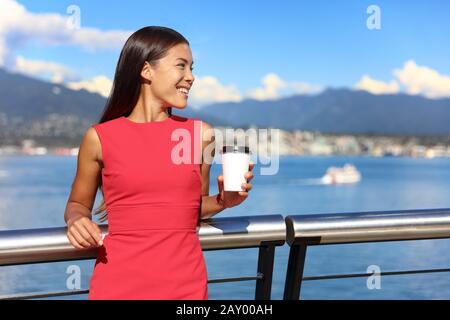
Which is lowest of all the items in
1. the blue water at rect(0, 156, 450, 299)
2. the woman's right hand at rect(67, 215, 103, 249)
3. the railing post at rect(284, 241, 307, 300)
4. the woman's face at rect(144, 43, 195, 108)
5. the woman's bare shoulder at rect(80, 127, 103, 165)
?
the blue water at rect(0, 156, 450, 299)

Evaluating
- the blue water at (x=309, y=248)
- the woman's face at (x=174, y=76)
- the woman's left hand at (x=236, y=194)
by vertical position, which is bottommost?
the blue water at (x=309, y=248)

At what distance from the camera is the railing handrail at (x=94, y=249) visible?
216 centimetres

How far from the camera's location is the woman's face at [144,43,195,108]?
7.23 feet

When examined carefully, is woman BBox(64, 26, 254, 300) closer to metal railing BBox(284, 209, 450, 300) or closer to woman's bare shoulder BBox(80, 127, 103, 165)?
woman's bare shoulder BBox(80, 127, 103, 165)

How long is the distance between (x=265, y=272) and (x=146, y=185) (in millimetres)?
601

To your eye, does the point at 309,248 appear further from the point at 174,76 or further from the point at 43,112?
the point at 43,112

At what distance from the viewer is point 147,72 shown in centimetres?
223

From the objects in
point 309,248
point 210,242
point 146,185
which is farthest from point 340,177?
point 146,185

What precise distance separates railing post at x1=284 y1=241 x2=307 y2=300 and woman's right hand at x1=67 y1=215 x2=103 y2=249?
29.2 inches

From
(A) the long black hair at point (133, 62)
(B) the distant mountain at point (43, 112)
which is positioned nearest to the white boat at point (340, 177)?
(B) the distant mountain at point (43, 112)

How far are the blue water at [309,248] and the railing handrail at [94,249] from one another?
2.34 meters

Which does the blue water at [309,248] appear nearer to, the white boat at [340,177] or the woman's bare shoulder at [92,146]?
the white boat at [340,177]

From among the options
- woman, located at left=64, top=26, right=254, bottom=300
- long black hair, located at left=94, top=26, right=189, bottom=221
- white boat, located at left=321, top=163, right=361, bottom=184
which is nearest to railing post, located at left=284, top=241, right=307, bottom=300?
woman, located at left=64, top=26, right=254, bottom=300

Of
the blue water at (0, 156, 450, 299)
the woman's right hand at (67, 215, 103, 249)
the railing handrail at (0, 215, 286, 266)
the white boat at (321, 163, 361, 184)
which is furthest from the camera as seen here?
the white boat at (321, 163, 361, 184)
